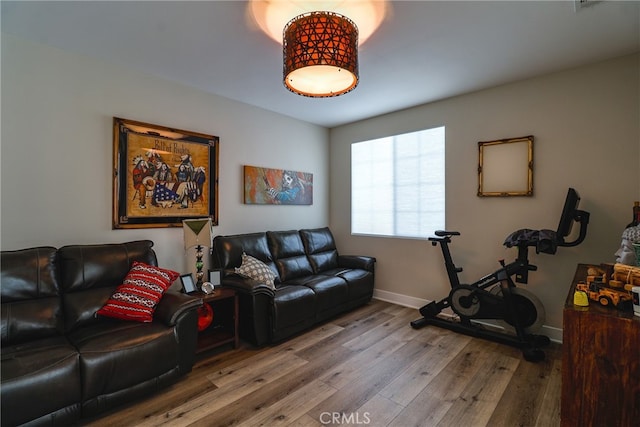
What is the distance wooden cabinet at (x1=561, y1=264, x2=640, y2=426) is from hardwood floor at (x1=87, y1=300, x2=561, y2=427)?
768 mm

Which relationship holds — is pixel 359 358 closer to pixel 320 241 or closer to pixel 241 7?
pixel 320 241

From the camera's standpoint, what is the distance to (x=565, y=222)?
247cm

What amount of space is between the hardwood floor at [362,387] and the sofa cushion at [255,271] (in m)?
0.66

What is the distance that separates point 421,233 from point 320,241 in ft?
4.72

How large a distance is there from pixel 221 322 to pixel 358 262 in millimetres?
1965

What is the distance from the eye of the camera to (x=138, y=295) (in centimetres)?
222

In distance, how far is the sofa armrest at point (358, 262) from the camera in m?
4.04

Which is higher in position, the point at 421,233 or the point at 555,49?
the point at 555,49

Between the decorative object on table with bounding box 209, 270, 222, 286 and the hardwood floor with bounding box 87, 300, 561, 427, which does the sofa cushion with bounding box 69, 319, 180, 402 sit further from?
the decorative object on table with bounding box 209, 270, 222, 286

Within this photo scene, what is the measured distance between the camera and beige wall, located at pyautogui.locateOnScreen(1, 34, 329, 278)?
224 centimetres

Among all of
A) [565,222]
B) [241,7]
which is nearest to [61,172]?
[241,7]

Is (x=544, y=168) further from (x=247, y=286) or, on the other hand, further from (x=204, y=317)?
(x=204, y=317)

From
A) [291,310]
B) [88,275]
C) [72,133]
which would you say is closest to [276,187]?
[291,310]

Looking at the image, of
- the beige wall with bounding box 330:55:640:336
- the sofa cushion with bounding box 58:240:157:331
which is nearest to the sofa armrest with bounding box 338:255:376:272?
the beige wall with bounding box 330:55:640:336
